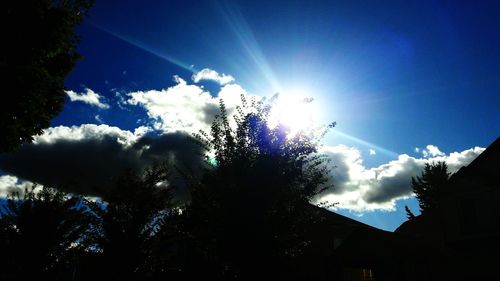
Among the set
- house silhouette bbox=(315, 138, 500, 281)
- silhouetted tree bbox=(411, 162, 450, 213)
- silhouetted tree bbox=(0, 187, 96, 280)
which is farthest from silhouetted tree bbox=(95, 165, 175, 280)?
silhouetted tree bbox=(411, 162, 450, 213)

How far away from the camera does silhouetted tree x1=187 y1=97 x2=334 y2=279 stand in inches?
295

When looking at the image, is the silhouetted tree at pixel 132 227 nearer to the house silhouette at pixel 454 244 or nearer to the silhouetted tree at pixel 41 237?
the silhouetted tree at pixel 41 237

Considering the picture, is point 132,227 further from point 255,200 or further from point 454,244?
point 454,244

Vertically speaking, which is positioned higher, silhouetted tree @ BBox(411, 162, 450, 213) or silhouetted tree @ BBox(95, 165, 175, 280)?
silhouetted tree @ BBox(411, 162, 450, 213)

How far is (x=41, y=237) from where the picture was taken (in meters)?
16.0

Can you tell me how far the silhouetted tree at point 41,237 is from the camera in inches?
623

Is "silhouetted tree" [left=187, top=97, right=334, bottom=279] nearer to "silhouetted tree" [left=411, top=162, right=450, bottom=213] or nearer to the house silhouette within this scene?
the house silhouette

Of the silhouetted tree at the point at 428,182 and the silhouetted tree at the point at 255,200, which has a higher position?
the silhouetted tree at the point at 428,182

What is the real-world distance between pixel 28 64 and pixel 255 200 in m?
6.23

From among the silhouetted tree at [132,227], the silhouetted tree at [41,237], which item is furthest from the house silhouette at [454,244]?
the silhouetted tree at [41,237]

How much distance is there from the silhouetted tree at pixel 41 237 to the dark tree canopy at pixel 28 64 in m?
8.46

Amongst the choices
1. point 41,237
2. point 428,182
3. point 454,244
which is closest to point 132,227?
point 41,237

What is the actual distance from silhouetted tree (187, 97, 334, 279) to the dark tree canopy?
4357 mm

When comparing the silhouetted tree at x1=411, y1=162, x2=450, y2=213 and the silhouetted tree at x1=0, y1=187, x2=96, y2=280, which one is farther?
the silhouetted tree at x1=411, y1=162, x2=450, y2=213
